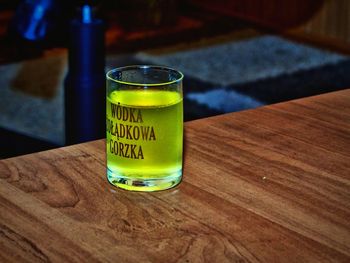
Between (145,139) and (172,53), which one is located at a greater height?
(145,139)

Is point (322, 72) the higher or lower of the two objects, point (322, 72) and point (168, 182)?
the lower

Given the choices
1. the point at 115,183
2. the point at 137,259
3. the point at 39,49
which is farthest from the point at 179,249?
the point at 39,49

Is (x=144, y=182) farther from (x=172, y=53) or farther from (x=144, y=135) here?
(x=172, y=53)

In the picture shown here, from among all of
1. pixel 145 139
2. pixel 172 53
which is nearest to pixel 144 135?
pixel 145 139

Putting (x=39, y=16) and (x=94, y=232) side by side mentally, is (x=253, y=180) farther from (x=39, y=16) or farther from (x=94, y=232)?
(x=39, y=16)

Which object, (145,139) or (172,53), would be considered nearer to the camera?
(145,139)

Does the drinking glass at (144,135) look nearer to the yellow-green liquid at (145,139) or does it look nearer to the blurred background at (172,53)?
the yellow-green liquid at (145,139)
